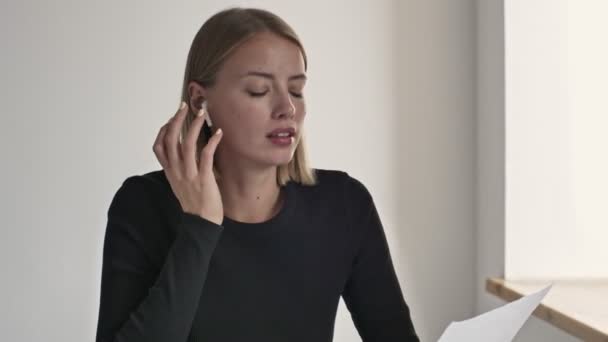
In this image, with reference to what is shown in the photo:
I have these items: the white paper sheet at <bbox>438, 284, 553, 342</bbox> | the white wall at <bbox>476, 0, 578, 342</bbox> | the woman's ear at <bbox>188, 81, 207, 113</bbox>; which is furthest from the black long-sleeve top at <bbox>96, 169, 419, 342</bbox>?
the white wall at <bbox>476, 0, 578, 342</bbox>

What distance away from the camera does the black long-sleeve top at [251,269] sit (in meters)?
1.13

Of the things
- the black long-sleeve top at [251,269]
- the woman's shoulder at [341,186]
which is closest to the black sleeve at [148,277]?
the black long-sleeve top at [251,269]

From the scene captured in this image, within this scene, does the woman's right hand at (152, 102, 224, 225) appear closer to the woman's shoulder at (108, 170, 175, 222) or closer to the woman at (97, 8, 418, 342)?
the woman at (97, 8, 418, 342)

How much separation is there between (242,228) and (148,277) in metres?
Answer: 0.18

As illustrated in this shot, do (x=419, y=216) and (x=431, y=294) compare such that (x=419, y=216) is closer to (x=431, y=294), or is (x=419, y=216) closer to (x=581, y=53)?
(x=431, y=294)

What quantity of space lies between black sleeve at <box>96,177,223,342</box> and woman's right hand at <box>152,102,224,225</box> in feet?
0.07

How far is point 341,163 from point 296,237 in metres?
1.35

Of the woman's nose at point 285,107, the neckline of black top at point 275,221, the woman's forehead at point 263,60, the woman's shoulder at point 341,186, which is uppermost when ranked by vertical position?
the woman's forehead at point 263,60

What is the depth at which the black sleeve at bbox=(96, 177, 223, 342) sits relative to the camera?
110 cm

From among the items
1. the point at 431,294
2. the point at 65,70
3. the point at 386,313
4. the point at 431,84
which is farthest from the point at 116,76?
the point at 386,313

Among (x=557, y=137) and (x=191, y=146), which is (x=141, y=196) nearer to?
(x=191, y=146)

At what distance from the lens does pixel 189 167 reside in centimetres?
114

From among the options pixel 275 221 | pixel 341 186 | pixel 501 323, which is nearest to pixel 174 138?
pixel 275 221

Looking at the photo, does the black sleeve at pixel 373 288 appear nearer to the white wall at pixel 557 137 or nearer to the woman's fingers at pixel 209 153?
the woman's fingers at pixel 209 153
